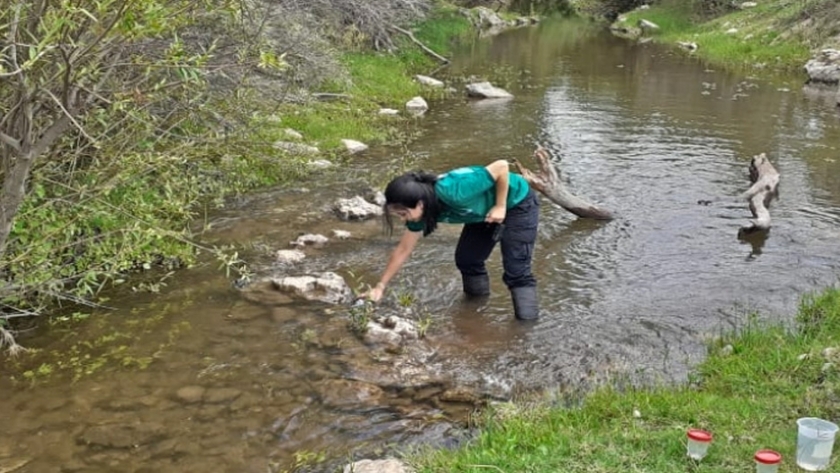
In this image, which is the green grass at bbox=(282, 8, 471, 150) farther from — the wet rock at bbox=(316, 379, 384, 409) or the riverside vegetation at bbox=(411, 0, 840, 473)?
the riverside vegetation at bbox=(411, 0, 840, 473)

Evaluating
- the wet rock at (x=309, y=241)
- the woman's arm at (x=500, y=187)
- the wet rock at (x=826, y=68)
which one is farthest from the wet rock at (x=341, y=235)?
the wet rock at (x=826, y=68)

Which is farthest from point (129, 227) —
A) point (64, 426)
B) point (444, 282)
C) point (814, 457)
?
point (814, 457)

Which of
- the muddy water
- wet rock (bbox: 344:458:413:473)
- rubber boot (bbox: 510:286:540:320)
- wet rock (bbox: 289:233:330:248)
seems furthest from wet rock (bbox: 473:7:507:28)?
wet rock (bbox: 344:458:413:473)

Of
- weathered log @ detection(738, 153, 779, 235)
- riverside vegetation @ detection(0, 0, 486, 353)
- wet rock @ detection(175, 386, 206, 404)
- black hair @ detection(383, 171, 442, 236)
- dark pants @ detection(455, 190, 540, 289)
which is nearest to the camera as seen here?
riverside vegetation @ detection(0, 0, 486, 353)

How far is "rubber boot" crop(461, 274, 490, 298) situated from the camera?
7.98m

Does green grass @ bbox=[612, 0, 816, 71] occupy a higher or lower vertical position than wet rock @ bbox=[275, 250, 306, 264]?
higher

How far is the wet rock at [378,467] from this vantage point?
4793 millimetres

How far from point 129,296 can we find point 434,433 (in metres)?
3.75

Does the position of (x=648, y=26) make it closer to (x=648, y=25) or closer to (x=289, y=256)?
(x=648, y=25)

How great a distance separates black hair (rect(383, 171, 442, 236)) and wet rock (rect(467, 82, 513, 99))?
14.4 metres

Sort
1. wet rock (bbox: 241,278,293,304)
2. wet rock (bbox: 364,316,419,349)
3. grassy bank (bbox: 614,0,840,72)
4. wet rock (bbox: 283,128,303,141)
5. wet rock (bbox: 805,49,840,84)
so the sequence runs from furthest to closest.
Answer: grassy bank (bbox: 614,0,840,72), wet rock (bbox: 805,49,840,84), wet rock (bbox: 283,128,303,141), wet rock (bbox: 241,278,293,304), wet rock (bbox: 364,316,419,349)

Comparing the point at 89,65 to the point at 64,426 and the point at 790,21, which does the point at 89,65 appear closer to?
the point at 64,426

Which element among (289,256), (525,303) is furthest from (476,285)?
(289,256)

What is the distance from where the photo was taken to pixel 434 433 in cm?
556
